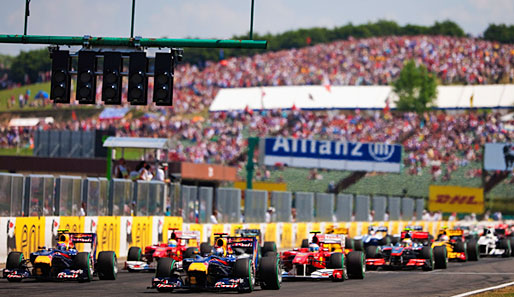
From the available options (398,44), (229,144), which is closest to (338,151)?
(229,144)

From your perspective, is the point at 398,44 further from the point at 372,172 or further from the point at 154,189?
the point at 154,189

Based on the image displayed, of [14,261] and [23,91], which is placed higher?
[23,91]

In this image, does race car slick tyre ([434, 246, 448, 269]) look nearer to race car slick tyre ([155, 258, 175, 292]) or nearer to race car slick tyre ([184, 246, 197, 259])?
race car slick tyre ([184, 246, 197, 259])

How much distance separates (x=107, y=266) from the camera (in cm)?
2197

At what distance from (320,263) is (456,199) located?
48.8 meters

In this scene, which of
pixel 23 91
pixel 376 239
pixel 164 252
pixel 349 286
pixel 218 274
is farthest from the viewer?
pixel 23 91

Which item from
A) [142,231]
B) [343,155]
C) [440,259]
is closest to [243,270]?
[440,259]

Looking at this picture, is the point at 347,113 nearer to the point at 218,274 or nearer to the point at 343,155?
the point at 343,155

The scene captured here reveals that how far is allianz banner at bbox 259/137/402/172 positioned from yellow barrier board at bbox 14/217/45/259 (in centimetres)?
4535

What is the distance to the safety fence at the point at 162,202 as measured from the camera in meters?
26.7

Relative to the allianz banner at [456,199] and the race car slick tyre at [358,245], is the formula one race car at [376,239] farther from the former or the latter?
the allianz banner at [456,199]

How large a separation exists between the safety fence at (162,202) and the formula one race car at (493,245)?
897 cm

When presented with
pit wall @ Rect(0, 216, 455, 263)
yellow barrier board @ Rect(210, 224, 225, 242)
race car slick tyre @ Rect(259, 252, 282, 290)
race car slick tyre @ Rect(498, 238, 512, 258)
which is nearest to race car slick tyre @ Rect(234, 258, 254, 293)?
race car slick tyre @ Rect(259, 252, 282, 290)

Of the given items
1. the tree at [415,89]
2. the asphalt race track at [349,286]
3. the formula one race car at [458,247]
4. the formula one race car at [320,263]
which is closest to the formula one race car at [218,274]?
the asphalt race track at [349,286]
